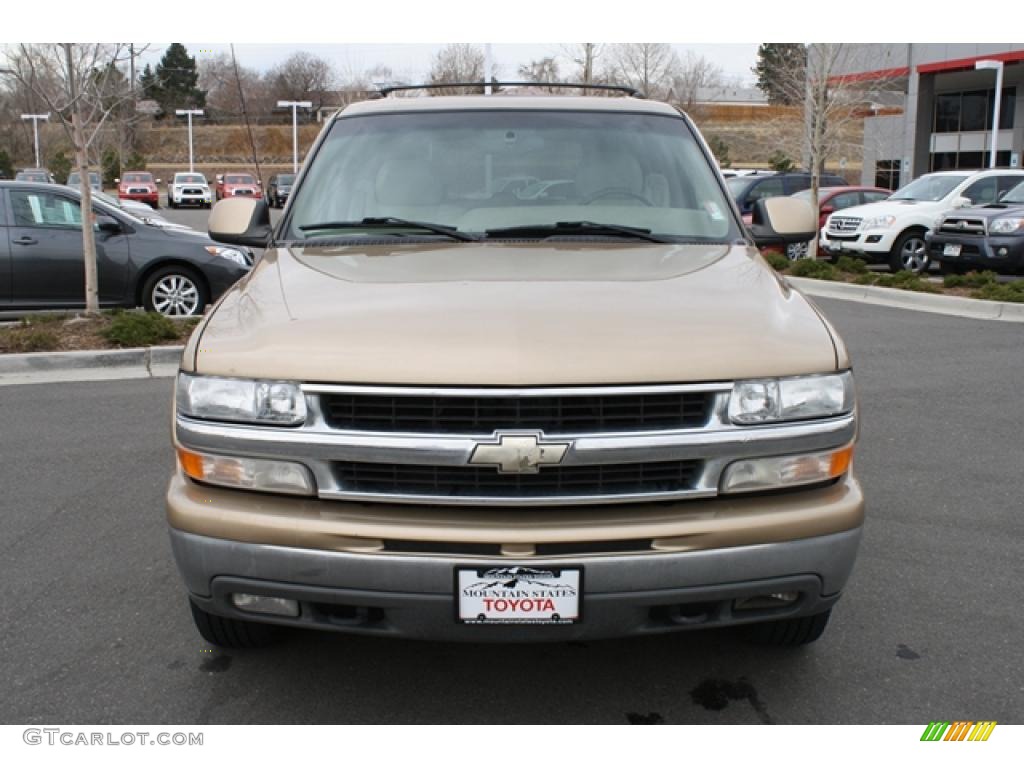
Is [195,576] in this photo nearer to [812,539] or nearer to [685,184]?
[812,539]

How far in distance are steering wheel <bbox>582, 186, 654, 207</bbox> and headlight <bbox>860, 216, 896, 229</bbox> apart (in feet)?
44.1

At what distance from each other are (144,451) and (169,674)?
295 centimetres

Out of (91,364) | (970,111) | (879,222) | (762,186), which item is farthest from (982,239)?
(970,111)

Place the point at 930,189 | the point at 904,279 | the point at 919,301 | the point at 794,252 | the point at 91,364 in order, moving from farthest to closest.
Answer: the point at 794,252, the point at 930,189, the point at 904,279, the point at 919,301, the point at 91,364

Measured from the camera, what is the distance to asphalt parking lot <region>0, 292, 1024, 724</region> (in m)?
3.13

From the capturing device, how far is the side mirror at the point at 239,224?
14.2 feet

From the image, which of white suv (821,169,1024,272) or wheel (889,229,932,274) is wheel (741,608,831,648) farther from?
wheel (889,229,932,274)

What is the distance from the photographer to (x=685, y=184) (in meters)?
4.21

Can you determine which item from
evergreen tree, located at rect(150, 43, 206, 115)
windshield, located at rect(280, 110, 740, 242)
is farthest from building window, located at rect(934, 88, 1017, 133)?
evergreen tree, located at rect(150, 43, 206, 115)

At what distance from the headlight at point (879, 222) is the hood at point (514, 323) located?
13.9m

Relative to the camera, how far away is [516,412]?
106 inches

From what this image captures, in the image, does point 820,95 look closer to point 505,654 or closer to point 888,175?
point 505,654

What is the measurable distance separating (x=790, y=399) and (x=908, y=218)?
14849 mm

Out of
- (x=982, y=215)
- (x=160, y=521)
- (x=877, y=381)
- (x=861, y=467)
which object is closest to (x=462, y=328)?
(x=160, y=521)
